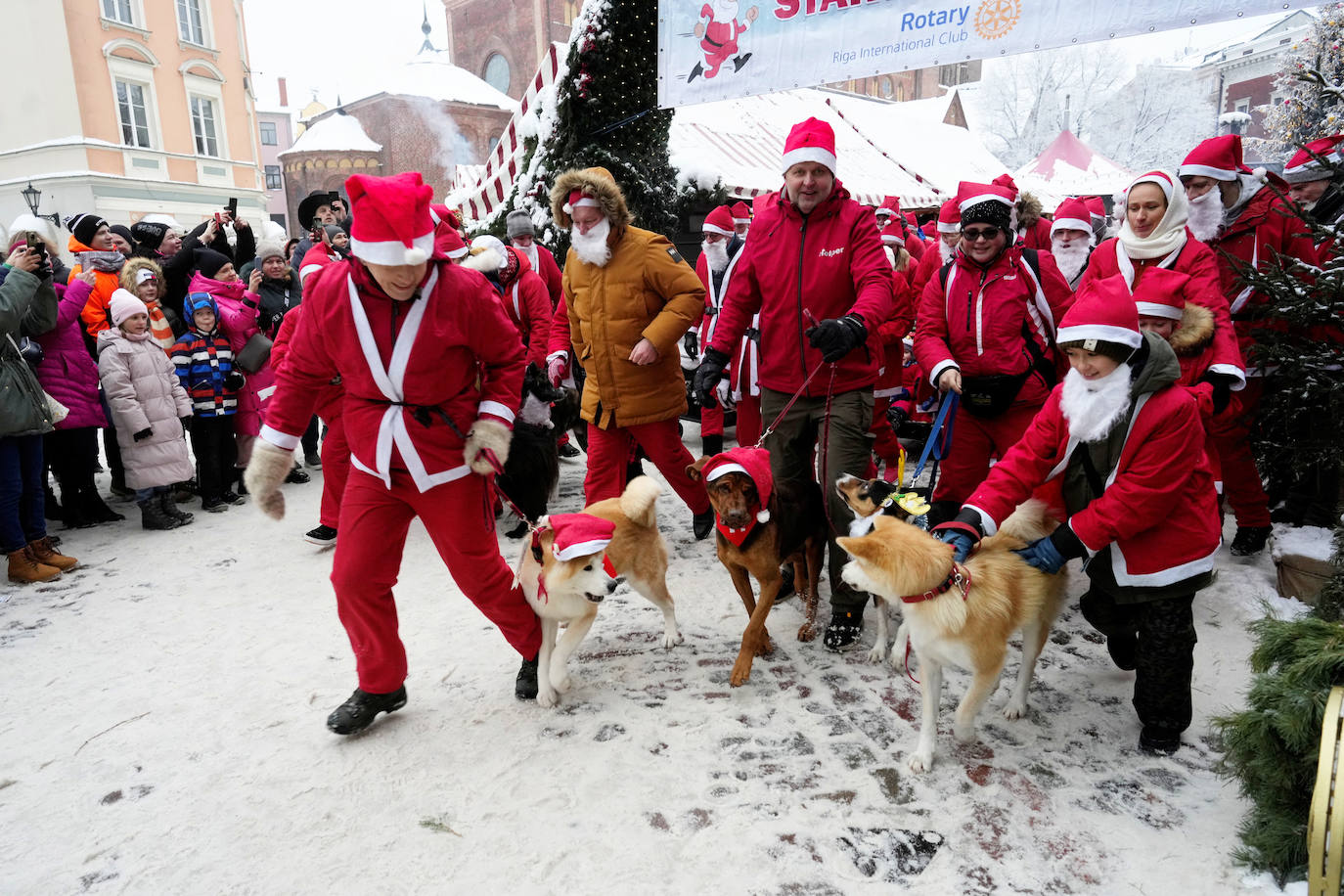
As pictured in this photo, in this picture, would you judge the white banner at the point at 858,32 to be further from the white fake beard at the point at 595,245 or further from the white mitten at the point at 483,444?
the white mitten at the point at 483,444

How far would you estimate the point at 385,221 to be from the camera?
2.87 m

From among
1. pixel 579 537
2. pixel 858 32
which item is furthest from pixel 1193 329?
pixel 858 32

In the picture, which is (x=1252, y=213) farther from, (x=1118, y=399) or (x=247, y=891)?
(x=247, y=891)

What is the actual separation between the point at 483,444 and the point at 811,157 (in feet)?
7.46

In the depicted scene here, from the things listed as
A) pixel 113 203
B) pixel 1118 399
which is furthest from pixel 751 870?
pixel 113 203

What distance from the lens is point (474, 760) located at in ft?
10.8

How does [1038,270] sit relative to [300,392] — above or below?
above

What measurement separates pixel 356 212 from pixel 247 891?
2.45 metres

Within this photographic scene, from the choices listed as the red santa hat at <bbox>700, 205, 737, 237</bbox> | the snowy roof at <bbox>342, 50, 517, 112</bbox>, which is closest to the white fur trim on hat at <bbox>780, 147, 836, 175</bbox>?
the red santa hat at <bbox>700, 205, 737, 237</bbox>

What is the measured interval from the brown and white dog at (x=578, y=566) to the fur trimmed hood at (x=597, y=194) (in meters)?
1.75

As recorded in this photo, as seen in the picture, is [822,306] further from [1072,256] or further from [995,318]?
[1072,256]

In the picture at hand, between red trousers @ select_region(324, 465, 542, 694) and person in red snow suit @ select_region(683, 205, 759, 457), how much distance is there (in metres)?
3.49

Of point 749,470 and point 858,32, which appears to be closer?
point 749,470

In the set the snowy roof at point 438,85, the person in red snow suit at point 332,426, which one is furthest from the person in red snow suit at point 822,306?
the snowy roof at point 438,85
